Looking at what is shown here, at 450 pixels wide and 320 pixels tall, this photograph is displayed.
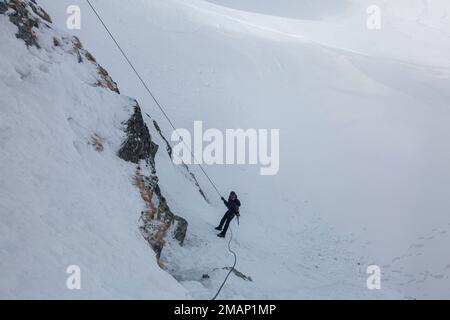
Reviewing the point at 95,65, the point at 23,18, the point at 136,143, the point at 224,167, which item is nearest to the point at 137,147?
the point at 136,143

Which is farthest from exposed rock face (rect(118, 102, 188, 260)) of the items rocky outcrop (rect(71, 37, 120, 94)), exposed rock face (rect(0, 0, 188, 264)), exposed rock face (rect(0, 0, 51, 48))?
exposed rock face (rect(0, 0, 51, 48))

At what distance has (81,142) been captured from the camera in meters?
8.87

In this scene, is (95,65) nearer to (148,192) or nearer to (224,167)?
(148,192)

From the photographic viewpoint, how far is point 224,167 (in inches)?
683

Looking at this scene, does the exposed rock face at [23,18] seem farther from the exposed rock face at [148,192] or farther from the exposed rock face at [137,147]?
the exposed rock face at [148,192]

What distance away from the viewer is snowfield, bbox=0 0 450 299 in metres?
6.93

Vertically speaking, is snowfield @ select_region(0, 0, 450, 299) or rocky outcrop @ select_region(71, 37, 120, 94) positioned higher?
rocky outcrop @ select_region(71, 37, 120, 94)

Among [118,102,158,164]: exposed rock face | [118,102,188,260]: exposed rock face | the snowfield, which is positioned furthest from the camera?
[118,102,158,164]: exposed rock face

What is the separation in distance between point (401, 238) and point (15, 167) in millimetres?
13373

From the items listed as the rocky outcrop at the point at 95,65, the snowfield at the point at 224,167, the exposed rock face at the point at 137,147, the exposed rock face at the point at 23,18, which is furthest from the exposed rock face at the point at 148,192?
the exposed rock face at the point at 23,18

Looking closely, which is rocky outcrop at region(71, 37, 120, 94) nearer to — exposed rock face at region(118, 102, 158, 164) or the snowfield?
the snowfield

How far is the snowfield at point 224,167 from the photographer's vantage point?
6.93 m

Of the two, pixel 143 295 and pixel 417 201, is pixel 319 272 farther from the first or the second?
pixel 143 295

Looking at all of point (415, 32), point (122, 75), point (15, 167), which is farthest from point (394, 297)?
point (415, 32)
